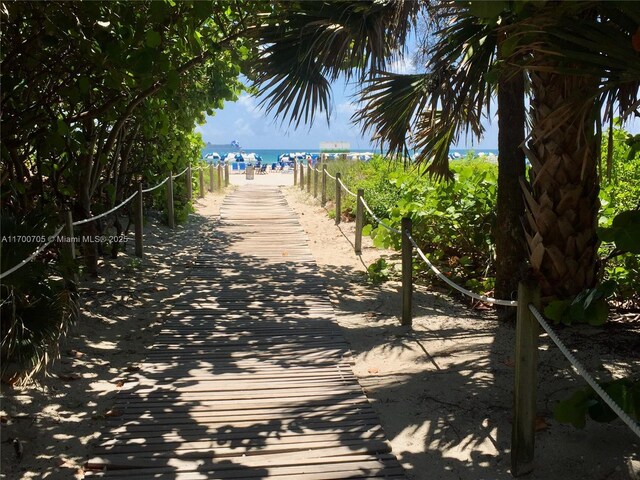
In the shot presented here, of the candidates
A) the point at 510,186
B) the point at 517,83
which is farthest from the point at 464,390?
the point at 517,83

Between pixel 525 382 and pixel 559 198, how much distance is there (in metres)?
2.08

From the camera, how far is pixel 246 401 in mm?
4031

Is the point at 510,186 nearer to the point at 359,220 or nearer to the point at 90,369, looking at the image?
the point at 90,369

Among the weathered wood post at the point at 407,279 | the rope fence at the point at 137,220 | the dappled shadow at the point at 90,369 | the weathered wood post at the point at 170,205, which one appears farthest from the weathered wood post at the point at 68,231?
the weathered wood post at the point at 170,205

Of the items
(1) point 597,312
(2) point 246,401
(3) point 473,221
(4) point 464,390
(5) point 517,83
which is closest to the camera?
(1) point 597,312

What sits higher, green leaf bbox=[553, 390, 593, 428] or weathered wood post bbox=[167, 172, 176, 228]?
weathered wood post bbox=[167, 172, 176, 228]

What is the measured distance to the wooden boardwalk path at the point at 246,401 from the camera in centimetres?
324

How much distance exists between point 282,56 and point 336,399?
4.24 meters

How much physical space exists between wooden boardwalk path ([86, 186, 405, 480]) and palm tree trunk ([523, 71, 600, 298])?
182 cm

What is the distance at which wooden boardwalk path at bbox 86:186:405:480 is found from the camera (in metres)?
3.24

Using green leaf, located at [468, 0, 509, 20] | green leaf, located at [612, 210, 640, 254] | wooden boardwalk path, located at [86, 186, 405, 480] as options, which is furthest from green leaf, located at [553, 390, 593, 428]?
green leaf, located at [468, 0, 509, 20]

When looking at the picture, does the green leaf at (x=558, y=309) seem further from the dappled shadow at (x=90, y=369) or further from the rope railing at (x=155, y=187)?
the rope railing at (x=155, y=187)

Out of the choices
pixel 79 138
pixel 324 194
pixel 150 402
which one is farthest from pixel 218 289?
pixel 324 194

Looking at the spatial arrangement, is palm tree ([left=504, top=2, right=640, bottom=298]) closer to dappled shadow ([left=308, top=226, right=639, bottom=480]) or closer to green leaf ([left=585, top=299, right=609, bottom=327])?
dappled shadow ([left=308, top=226, right=639, bottom=480])
